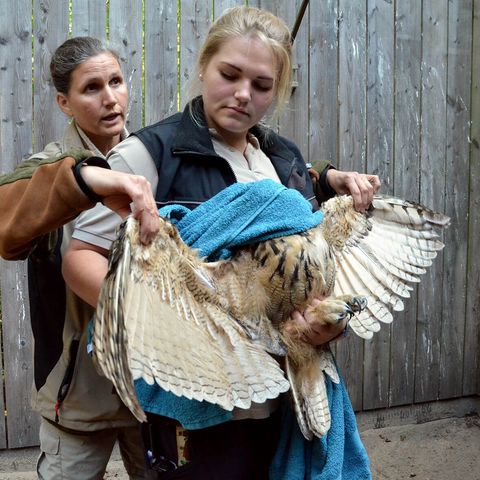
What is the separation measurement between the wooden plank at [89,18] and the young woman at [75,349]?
1212mm

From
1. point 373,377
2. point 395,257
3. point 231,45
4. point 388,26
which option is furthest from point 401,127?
point 231,45

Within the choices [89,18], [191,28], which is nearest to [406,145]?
[191,28]

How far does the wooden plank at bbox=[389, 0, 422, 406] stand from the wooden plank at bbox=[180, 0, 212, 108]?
1.34 metres

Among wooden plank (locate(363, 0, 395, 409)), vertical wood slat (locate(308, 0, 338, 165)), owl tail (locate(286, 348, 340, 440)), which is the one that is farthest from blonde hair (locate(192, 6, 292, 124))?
wooden plank (locate(363, 0, 395, 409))

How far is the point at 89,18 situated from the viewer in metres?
3.52

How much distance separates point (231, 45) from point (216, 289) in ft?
2.24

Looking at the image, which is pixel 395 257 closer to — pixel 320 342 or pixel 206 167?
→ pixel 320 342

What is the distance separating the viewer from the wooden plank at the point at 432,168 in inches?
173

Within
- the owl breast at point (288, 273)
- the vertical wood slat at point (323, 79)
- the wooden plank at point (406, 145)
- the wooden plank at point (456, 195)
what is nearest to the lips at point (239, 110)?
the owl breast at point (288, 273)

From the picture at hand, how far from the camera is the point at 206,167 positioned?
1810 millimetres

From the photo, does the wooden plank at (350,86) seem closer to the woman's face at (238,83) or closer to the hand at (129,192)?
the woman's face at (238,83)

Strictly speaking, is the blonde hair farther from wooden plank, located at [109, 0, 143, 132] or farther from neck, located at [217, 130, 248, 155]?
wooden plank, located at [109, 0, 143, 132]

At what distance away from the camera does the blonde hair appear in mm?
1816

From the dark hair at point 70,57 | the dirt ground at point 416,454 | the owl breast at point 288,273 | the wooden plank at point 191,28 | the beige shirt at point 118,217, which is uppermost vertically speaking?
the wooden plank at point 191,28
